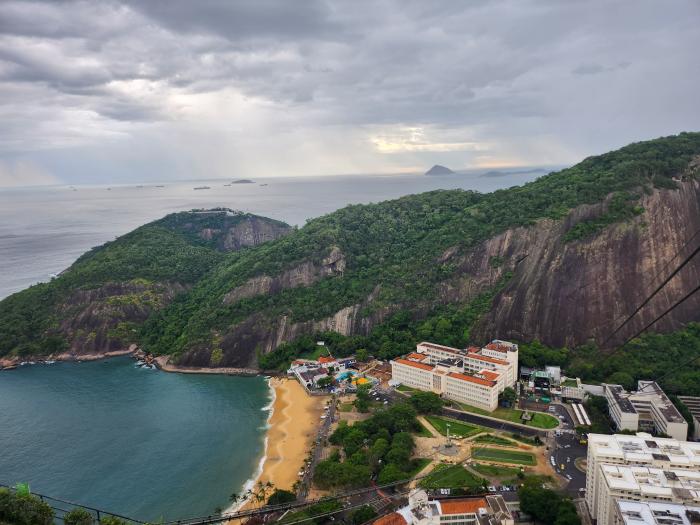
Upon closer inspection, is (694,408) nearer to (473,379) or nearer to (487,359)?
(487,359)

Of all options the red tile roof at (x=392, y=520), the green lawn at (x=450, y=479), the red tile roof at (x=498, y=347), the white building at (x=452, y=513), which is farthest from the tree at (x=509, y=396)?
the red tile roof at (x=392, y=520)

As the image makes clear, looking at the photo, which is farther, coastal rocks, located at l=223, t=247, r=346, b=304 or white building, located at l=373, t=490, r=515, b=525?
coastal rocks, located at l=223, t=247, r=346, b=304

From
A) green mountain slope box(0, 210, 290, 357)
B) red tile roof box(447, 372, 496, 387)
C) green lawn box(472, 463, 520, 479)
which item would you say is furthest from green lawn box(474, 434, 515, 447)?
green mountain slope box(0, 210, 290, 357)

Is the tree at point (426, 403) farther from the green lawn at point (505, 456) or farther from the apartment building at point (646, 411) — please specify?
the apartment building at point (646, 411)

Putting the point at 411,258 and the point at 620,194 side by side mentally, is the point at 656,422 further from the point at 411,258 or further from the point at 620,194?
the point at 411,258

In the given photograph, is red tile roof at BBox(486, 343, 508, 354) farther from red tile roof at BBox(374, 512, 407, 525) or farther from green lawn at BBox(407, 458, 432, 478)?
red tile roof at BBox(374, 512, 407, 525)

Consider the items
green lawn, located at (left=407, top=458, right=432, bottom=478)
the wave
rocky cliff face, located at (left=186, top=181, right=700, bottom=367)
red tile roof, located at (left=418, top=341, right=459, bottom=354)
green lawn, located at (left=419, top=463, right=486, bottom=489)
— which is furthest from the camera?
red tile roof, located at (left=418, top=341, right=459, bottom=354)

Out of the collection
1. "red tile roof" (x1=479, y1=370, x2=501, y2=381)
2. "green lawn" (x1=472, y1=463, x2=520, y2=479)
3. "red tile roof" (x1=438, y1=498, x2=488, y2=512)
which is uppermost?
"red tile roof" (x1=479, y1=370, x2=501, y2=381)
